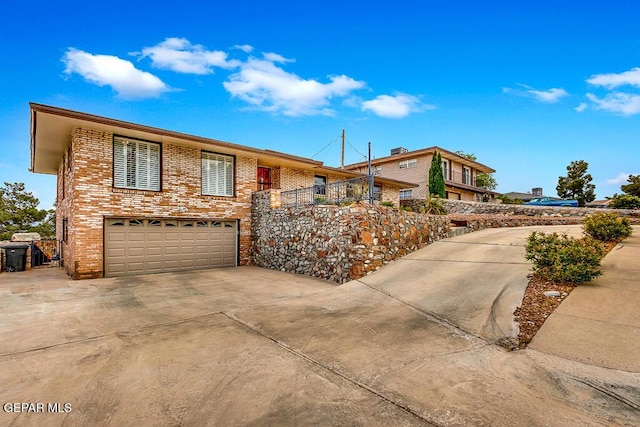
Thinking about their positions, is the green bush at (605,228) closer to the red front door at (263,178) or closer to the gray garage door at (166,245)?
the gray garage door at (166,245)

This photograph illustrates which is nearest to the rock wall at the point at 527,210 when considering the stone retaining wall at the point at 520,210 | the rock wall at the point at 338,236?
the stone retaining wall at the point at 520,210

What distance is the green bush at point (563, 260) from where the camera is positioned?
6.09 m

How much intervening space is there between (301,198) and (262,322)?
367 inches

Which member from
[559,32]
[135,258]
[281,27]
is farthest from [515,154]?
[135,258]

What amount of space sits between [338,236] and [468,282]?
418 centimetres

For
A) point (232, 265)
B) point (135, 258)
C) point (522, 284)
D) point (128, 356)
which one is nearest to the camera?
point (128, 356)

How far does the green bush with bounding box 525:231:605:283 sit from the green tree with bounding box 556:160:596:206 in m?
31.7

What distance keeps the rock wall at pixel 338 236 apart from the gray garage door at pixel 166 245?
1.76 metres

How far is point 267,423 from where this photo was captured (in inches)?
112

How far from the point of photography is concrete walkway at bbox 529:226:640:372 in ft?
12.9

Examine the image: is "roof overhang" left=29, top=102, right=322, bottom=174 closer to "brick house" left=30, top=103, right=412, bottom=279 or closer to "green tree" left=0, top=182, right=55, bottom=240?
"brick house" left=30, top=103, right=412, bottom=279

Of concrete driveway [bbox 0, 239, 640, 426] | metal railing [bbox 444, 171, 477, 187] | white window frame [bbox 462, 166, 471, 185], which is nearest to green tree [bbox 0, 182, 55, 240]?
concrete driveway [bbox 0, 239, 640, 426]

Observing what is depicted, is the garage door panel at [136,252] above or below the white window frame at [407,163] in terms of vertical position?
below

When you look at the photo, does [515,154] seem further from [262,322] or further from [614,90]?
[262,322]
